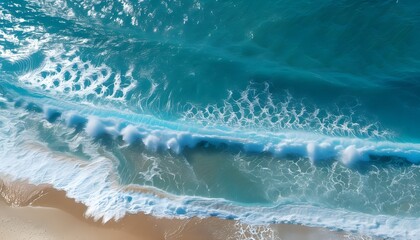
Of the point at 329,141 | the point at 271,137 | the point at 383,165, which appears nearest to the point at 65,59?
the point at 271,137

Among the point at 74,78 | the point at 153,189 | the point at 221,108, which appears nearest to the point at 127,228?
the point at 153,189

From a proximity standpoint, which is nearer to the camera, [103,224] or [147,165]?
[103,224]

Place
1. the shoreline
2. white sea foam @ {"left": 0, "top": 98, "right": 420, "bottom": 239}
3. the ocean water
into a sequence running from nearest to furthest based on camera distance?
the shoreline, white sea foam @ {"left": 0, "top": 98, "right": 420, "bottom": 239}, the ocean water

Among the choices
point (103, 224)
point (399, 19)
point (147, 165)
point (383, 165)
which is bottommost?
point (103, 224)

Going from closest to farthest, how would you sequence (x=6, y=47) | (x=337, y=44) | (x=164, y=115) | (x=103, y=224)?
(x=103, y=224)
(x=164, y=115)
(x=337, y=44)
(x=6, y=47)

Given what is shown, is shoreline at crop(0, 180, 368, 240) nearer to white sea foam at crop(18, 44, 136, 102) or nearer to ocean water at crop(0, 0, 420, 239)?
ocean water at crop(0, 0, 420, 239)

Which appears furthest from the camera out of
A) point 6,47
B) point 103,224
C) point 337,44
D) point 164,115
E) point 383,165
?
point 6,47

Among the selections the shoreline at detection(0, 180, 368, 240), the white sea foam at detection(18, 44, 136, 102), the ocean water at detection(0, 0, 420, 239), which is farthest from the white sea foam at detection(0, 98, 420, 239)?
the white sea foam at detection(18, 44, 136, 102)

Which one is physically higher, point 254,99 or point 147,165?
point 254,99

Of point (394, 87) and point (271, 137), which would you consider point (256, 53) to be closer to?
point (271, 137)
